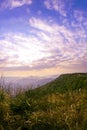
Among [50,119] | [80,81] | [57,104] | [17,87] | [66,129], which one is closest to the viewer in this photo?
[66,129]

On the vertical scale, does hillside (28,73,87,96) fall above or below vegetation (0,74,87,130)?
above

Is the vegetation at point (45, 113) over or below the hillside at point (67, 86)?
below

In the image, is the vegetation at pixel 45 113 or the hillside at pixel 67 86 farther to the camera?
the hillside at pixel 67 86

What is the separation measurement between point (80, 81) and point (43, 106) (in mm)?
6419

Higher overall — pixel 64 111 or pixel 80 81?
pixel 80 81

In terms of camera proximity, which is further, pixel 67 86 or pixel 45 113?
pixel 67 86

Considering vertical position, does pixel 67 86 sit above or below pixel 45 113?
above

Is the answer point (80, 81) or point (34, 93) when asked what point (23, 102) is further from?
point (80, 81)

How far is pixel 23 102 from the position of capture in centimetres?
1496

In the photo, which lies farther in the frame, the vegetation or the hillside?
the hillside

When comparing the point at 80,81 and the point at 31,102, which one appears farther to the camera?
the point at 80,81

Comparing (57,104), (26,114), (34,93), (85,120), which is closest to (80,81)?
(34,93)

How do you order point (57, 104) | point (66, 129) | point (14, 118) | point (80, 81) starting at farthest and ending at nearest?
point (80, 81) → point (57, 104) → point (14, 118) → point (66, 129)

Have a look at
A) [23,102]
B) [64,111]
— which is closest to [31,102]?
[23,102]
